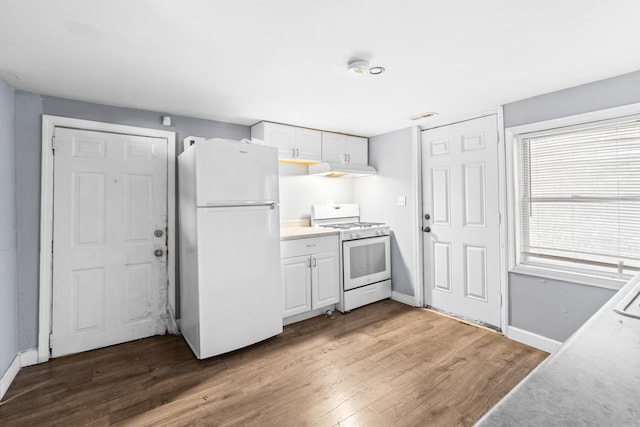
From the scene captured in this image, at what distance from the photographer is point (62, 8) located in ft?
4.62

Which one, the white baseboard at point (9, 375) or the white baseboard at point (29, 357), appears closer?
the white baseboard at point (9, 375)

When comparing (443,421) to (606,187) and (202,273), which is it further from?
(606,187)

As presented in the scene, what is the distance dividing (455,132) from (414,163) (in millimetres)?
545

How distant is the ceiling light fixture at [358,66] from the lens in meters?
1.95

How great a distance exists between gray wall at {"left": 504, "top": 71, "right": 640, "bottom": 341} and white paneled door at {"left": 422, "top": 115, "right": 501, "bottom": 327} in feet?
0.67

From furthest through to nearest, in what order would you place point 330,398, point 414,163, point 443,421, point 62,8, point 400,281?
point 400,281 → point 414,163 → point 330,398 → point 443,421 → point 62,8

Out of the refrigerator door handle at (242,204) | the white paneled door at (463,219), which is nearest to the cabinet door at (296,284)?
the refrigerator door handle at (242,204)

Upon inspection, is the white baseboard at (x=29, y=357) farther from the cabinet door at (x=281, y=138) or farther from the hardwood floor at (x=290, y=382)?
the cabinet door at (x=281, y=138)

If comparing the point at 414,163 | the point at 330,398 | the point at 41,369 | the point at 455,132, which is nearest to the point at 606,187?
the point at 455,132

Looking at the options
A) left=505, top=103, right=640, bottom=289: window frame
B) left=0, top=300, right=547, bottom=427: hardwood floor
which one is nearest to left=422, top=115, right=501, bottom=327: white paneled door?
left=505, top=103, right=640, bottom=289: window frame

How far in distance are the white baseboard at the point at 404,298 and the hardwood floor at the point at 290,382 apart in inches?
27.4

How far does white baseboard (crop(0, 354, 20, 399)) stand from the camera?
2049mm

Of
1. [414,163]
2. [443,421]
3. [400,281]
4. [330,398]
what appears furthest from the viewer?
[400,281]

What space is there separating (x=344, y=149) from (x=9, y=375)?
144 inches
